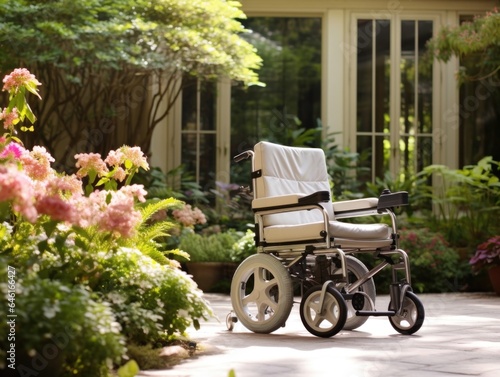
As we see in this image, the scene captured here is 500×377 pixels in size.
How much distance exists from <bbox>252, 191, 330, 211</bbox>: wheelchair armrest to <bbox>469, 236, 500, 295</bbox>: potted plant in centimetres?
347

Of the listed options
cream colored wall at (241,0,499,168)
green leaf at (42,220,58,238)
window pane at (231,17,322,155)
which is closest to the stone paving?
green leaf at (42,220,58,238)

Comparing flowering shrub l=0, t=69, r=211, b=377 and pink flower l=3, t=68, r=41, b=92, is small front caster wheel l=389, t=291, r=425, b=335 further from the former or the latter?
pink flower l=3, t=68, r=41, b=92

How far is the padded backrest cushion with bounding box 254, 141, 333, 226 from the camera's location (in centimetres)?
588

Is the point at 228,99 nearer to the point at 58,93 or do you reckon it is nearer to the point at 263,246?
the point at 58,93

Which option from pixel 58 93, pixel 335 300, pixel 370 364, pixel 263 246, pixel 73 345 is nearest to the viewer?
pixel 73 345

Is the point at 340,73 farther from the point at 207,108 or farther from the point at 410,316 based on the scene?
the point at 410,316

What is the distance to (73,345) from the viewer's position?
3234 millimetres

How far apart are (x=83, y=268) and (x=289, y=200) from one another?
1.65 meters

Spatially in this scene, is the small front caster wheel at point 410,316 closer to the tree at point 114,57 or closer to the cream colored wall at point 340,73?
the tree at point 114,57

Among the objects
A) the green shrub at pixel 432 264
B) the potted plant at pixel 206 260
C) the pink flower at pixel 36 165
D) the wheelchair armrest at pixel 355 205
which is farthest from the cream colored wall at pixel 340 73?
the pink flower at pixel 36 165

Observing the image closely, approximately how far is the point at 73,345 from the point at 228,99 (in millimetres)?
7905

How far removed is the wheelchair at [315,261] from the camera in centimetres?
530

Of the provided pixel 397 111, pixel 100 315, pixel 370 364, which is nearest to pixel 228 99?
pixel 397 111

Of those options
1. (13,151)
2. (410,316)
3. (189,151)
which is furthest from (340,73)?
(13,151)
